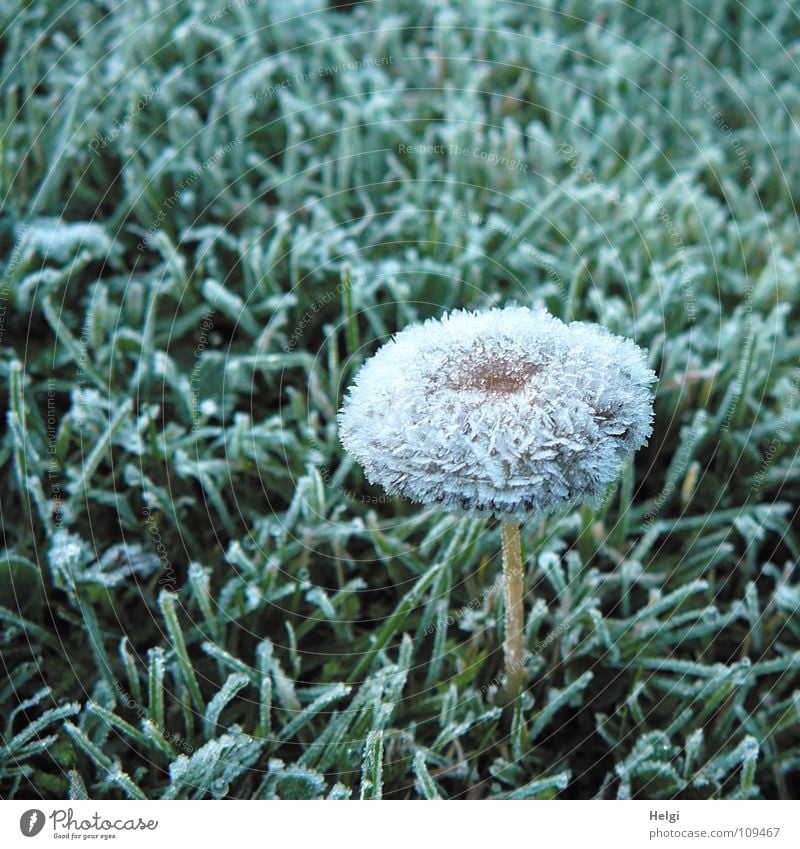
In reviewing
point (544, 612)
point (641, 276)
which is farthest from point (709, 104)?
point (544, 612)

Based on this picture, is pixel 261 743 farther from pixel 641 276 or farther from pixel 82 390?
pixel 641 276

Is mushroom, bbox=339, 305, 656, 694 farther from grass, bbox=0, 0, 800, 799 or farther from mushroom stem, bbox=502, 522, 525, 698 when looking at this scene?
grass, bbox=0, 0, 800, 799

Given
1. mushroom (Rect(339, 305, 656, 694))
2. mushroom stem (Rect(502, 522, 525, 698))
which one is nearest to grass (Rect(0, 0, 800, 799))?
mushroom stem (Rect(502, 522, 525, 698))

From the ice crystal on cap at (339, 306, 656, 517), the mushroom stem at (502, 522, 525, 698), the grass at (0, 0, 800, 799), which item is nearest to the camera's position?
the ice crystal on cap at (339, 306, 656, 517)

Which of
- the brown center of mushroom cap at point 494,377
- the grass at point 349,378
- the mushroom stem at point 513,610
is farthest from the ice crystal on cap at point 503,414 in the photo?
the grass at point 349,378

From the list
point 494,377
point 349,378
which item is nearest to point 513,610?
point 494,377

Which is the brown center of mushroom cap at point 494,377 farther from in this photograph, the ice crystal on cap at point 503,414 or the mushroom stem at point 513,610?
the mushroom stem at point 513,610

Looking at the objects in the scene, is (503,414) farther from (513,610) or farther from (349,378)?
(349,378)

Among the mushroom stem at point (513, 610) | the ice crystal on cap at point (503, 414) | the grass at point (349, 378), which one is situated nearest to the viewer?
the ice crystal on cap at point (503, 414)
